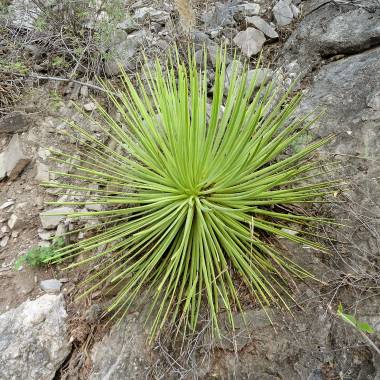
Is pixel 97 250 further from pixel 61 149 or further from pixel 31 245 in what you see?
pixel 61 149

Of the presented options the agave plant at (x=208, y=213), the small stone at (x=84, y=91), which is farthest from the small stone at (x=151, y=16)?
the agave plant at (x=208, y=213)

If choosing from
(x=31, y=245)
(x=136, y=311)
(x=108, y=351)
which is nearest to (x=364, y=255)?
(x=136, y=311)

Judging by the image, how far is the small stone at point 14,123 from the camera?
9.58 feet

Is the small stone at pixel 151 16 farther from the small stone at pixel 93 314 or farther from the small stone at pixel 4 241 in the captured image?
the small stone at pixel 93 314

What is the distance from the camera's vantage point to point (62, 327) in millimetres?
1963

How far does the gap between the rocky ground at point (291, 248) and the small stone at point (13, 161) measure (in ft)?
0.03

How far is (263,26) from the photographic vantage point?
10.9 ft

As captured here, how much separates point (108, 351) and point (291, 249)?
1.13 m

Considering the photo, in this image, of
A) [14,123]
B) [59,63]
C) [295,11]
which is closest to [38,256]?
[14,123]

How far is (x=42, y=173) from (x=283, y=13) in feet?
8.81

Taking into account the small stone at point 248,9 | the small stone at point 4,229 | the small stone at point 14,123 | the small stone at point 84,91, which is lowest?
the small stone at point 4,229

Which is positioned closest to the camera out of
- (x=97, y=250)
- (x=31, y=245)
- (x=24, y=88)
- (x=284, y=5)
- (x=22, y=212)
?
(x=97, y=250)

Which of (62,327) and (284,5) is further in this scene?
(284,5)

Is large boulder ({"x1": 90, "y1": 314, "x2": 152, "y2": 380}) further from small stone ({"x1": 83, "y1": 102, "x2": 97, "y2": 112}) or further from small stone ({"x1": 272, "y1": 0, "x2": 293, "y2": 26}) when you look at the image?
small stone ({"x1": 272, "y1": 0, "x2": 293, "y2": 26})
